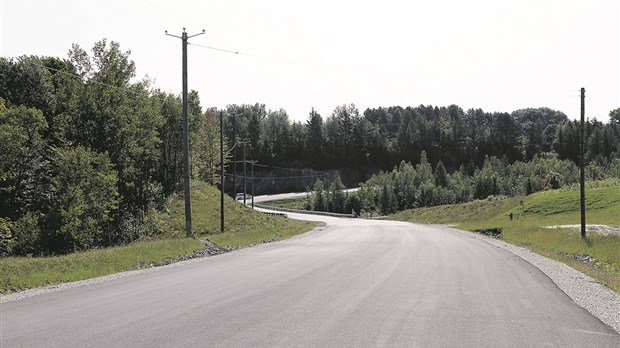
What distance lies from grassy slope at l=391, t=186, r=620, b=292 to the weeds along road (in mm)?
5417

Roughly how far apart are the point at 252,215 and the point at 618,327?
43466 mm

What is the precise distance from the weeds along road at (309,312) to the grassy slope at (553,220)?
5.42 metres

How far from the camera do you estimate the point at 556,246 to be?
30156mm

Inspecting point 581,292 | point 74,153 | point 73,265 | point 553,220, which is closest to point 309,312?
point 581,292

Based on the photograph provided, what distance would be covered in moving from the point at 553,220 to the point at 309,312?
48109 millimetres

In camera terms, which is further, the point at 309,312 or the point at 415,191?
the point at 415,191

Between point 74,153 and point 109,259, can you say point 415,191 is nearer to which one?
point 74,153

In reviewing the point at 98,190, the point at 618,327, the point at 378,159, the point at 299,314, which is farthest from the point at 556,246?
the point at 378,159

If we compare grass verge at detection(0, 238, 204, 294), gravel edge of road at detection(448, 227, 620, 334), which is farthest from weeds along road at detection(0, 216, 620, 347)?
grass verge at detection(0, 238, 204, 294)

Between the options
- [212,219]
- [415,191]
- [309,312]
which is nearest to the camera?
[309,312]

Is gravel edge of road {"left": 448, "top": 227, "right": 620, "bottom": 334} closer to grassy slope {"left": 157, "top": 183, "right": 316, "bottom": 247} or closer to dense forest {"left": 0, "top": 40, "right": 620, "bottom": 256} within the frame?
grassy slope {"left": 157, "top": 183, "right": 316, "bottom": 247}

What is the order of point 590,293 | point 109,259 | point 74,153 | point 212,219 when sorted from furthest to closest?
point 212,219
point 74,153
point 109,259
point 590,293

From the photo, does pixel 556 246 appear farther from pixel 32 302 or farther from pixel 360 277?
pixel 32 302

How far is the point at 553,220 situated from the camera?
166 ft
